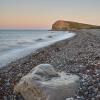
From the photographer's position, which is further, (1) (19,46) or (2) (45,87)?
(1) (19,46)

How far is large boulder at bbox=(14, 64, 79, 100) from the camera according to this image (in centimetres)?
702

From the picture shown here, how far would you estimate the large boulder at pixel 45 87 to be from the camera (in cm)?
702

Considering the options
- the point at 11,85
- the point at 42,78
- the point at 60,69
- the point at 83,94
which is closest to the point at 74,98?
the point at 83,94

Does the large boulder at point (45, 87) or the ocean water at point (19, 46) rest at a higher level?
the large boulder at point (45, 87)

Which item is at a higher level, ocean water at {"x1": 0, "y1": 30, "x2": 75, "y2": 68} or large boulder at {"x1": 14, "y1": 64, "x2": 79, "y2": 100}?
large boulder at {"x1": 14, "y1": 64, "x2": 79, "y2": 100}

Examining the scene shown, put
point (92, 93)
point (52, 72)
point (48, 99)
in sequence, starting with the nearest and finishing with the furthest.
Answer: point (48, 99) < point (92, 93) < point (52, 72)

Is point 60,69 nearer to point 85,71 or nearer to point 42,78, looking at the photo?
point 85,71

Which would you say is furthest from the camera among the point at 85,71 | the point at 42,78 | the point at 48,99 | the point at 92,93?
the point at 85,71

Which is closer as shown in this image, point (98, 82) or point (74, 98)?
point (74, 98)

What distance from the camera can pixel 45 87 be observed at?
23.4 ft

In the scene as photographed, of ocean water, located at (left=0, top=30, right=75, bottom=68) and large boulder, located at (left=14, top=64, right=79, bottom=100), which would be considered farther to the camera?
A: ocean water, located at (left=0, top=30, right=75, bottom=68)

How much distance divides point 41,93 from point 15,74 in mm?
3927

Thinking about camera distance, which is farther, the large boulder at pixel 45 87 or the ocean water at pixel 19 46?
the ocean water at pixel 19 46

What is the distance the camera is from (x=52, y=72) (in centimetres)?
852
